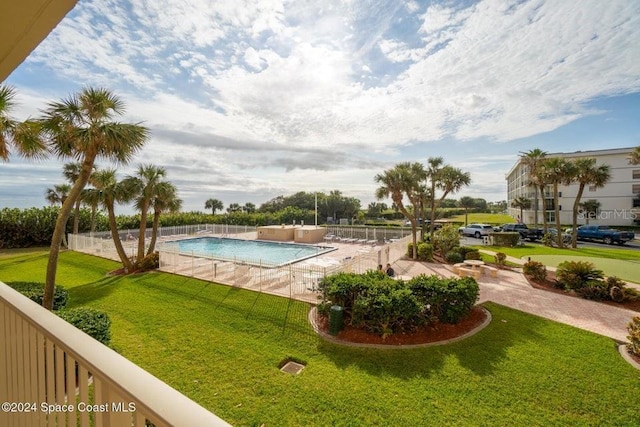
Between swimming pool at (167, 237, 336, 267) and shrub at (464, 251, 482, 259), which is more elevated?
shrub at (464, 251, 482, 259)

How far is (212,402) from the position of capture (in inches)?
192

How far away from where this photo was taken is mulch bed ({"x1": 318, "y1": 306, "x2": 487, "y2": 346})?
7204 millimetres

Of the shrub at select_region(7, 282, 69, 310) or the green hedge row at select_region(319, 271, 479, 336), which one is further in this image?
the shrub at select_region(7, 282, 69, 310)

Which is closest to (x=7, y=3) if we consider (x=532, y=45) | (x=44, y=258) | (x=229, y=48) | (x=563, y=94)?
(x=229, y=48)

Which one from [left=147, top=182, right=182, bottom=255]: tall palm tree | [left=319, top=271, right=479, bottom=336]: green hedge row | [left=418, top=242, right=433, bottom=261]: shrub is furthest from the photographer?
[left=418, top=242, right=433, bottom=261]: shrub

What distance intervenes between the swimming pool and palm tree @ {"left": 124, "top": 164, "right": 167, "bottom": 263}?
490cm

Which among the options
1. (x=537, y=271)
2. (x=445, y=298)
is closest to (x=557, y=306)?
(x=537, y=271)

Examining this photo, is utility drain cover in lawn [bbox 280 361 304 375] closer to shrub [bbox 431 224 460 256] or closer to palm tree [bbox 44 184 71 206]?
shrub [bbox 431 224 460 256]

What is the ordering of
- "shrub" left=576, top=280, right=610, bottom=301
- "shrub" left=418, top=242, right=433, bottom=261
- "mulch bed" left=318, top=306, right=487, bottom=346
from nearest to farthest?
1. "mulch bed" left=318, top=306, right=487, bottom=346
2. "shrub" left=576, top=280, right=610, bottom=301
3. "shrub" left=418, top=242, right=433, bottom=261

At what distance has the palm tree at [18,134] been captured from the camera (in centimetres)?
755

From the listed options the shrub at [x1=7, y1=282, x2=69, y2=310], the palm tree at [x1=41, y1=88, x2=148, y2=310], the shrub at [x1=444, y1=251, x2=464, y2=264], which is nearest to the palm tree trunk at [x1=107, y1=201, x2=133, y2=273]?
the shrub at [x1=7, y1=282, x2=69, y2=310]

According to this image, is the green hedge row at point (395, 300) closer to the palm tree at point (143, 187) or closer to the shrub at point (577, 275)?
the shrub at point (577, 275)

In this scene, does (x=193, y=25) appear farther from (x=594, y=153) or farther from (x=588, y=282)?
(x=594, y=153)

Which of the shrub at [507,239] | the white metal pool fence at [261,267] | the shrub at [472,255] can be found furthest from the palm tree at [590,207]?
the shrub at [472,255]
